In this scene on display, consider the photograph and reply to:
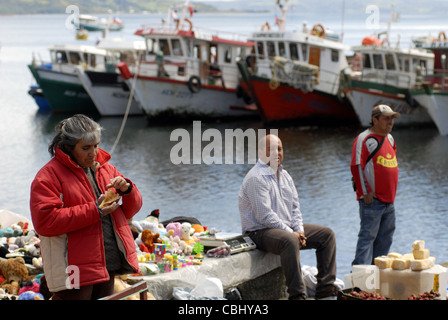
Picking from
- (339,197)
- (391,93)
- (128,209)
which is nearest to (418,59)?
(391,93)

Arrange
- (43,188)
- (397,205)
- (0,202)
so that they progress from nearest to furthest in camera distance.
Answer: (43,188) < (397,205) < (0,202)

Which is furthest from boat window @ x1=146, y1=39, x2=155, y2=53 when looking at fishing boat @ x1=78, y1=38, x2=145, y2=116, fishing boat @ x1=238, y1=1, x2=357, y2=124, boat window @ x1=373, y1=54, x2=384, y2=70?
boat window @ x1=373, y1=54, x2=384, y2=70

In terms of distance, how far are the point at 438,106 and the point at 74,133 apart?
1903cm

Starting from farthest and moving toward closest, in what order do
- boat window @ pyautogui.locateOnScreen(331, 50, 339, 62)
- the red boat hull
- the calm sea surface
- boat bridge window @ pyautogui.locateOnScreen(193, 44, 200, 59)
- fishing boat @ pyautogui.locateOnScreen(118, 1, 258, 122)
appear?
1. boat bridge window @ pyautogui.locateOnScreen(193, 44, 200, 59)
2. fishing boat @ pyautogui.locateOnScreen(118, 1, 258, 122)
3. boat window @ pyautogui.locateOnScreen(331, 50, 339, 62)
4. the red boat hull
5. the calm sea surface

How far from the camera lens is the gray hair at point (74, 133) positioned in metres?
3.79

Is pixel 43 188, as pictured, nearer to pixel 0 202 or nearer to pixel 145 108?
pixel 0 202

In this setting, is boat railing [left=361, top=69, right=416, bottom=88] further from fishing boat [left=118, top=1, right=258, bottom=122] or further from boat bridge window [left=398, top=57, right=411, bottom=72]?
fishing boat [left=118, top=1, right=258, bottom=122]

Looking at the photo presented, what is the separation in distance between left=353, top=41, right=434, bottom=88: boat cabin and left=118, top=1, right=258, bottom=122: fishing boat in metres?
4.87

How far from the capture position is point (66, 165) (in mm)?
3832

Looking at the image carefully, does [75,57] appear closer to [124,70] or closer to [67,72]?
[67,72]

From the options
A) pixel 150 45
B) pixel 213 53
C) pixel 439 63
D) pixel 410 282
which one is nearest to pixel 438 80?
pixel 439 63

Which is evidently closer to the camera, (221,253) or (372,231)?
(221,253)

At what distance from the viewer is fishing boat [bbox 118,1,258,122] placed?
2559 centimetres

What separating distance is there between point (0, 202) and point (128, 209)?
11.4 meters
